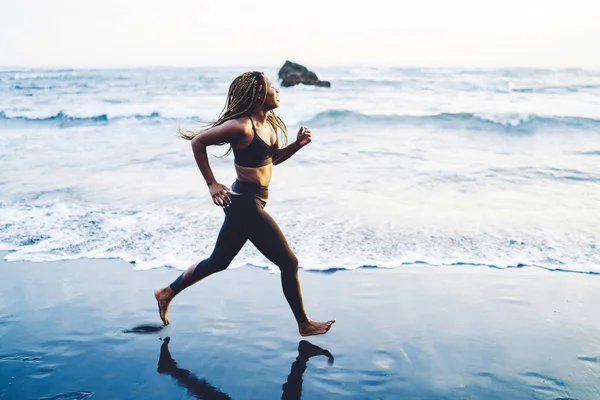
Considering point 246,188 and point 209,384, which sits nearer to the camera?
point 209,384

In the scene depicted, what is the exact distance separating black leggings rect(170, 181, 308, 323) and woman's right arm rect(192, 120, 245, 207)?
20cm

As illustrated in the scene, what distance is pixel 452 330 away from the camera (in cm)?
423

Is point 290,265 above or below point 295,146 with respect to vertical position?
below

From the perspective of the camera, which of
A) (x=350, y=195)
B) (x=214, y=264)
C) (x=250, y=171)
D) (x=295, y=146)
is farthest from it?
(x=350, y=195)

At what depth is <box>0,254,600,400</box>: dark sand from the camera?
11.4 ft

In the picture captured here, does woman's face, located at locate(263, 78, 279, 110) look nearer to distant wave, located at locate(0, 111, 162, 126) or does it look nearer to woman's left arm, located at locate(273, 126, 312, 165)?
woman's left arm, located at locate(273, 126, 312, 165)

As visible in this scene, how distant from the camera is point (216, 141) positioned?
3594mm

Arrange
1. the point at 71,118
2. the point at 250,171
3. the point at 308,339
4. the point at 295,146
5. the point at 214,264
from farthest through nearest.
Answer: the point at 71,118
the point at 308,339
the point at 214,264
the point at 295,146
the point at 250,171

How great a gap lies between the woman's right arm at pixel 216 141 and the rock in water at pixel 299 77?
4013cm

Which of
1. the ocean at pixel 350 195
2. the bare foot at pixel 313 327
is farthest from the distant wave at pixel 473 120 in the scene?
the bare foot at pixel 313 327

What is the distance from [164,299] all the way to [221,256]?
0.66m

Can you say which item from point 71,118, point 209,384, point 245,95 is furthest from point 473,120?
point 209,384

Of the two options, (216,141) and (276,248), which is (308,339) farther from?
(216,141)

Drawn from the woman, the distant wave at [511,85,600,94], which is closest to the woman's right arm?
the woman
